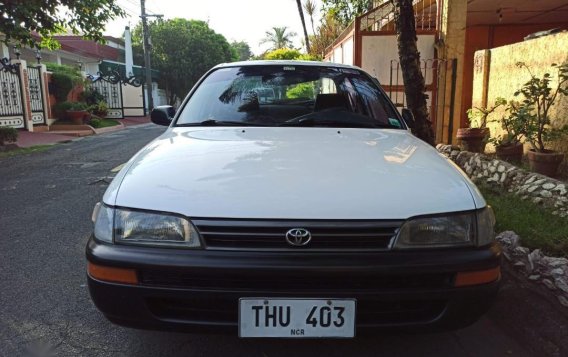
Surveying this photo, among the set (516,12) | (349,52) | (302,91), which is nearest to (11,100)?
(349,52)

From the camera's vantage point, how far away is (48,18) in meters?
9.64

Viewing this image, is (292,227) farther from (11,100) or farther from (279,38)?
(279,38)

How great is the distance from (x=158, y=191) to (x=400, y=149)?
4.27 feet

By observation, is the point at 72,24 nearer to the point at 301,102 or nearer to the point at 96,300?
the point at 301,102

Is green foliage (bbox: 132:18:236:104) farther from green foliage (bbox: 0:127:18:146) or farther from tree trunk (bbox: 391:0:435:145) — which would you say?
tree trunk (bbox: 391:0:435:145)

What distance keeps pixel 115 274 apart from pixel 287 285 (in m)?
0.70

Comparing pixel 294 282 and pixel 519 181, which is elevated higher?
pixel 294 282

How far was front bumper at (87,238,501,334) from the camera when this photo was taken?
1836mm

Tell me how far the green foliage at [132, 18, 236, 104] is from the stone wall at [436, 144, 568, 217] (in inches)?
1255

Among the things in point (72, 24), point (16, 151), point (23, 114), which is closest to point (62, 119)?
point (23, 114)

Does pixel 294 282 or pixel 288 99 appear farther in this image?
pixel 288 99

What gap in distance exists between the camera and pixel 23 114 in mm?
15000

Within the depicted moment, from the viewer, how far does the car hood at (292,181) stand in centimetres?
189

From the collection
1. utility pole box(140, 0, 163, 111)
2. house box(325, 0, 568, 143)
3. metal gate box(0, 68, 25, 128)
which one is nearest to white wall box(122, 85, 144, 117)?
utility pole box(140, 0, 163, 111)
